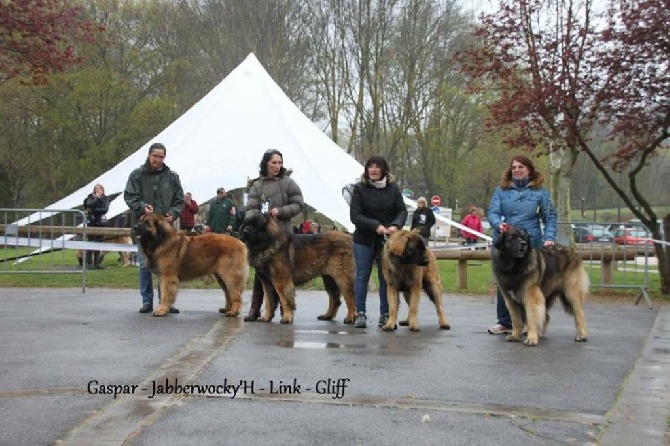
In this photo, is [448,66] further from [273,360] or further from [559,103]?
[273,360]

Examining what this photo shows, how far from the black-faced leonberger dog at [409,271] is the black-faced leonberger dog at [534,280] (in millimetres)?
812

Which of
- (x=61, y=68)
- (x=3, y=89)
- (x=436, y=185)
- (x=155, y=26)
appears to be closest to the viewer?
(x=61, y=68)

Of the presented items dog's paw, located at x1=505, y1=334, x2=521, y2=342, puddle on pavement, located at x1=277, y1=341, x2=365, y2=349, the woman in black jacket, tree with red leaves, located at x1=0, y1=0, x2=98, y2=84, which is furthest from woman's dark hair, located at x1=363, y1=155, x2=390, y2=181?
tree with red leaves, located at x1=0, y1=0, x2=98, y2=84

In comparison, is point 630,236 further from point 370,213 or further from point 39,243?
point 39,243

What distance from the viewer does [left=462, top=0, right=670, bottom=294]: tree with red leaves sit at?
1374 cm

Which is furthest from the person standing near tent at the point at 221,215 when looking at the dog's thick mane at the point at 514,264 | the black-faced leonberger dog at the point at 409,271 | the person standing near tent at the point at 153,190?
the dog's thick mane at the point at 514,264

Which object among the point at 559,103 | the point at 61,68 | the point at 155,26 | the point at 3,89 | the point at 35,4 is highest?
the point at 155,26

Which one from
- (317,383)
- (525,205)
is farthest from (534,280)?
(317,383)

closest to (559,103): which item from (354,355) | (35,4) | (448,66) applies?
(354,355)

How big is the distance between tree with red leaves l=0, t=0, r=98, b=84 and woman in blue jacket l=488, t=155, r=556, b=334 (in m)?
10.3

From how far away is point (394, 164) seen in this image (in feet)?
140

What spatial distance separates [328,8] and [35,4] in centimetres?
2372

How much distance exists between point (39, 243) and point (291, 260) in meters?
6.23

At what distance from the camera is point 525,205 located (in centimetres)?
888
